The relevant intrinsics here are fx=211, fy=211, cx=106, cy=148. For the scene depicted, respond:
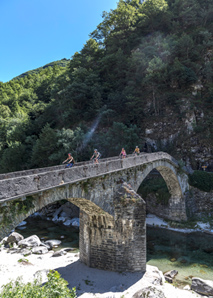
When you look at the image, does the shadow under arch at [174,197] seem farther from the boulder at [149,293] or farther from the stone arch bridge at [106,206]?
the boulder at [149,293]

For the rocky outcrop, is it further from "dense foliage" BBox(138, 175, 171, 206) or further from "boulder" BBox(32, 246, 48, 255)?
"boulder" BBox(32, 246, 48, 255)

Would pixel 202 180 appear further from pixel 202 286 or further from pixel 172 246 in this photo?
pixel 202 286

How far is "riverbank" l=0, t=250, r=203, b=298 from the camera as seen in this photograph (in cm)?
1101

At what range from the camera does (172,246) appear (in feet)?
61.1

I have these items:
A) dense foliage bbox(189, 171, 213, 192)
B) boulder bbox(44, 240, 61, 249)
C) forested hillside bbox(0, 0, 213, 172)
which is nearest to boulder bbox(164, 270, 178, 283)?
boulder bbox(44, 240, 61, 249)

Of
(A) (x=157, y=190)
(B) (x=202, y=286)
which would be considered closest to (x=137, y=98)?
(A) (x=157, y=190)

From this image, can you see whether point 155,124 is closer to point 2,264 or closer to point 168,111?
point 168,111

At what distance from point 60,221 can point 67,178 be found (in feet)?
63.1

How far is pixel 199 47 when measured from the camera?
111ft

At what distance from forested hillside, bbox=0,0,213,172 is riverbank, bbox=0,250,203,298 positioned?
16.6m

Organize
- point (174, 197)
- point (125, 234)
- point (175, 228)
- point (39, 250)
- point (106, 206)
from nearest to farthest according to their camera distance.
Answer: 1. point (106, 206)
2. point (125, 234)
3. point (39, 250)
4. point (175, 228)
5. point (174, 197)

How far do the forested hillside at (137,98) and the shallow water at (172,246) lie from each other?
1042 cm

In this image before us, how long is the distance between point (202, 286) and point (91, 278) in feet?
20.7

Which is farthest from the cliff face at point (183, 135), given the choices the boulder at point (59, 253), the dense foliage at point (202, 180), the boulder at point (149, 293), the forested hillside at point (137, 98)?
the boulder at point (149, 293)
